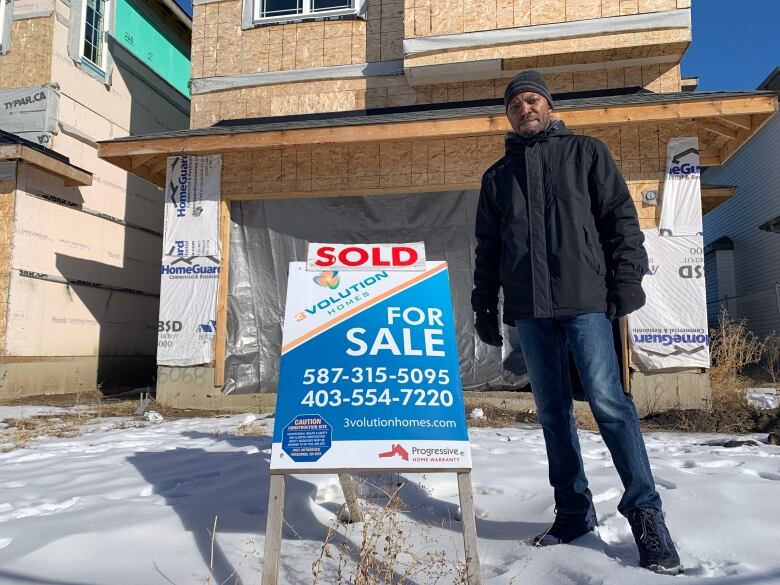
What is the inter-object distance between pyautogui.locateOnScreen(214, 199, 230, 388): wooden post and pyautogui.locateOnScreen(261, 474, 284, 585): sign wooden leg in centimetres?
611

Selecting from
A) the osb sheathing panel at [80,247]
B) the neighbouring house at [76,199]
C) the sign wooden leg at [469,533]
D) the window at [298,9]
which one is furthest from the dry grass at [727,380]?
the osb sheathing panel at [80,247]

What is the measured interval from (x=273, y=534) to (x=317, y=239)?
6646 mm

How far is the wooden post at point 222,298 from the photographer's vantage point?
7.85 m

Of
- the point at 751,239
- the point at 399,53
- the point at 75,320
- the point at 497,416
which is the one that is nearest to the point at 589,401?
the point at 497,416

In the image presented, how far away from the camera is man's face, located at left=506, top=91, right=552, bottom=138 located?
8.57 feet

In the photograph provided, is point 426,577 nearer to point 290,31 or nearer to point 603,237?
point 603,237

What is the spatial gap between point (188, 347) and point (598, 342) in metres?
6.67

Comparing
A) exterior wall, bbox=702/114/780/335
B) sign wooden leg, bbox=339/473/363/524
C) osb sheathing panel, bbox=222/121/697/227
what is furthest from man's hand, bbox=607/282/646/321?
exterior wall, bbox=702/114/780/335

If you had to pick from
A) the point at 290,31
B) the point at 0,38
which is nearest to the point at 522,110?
the point at 290,31

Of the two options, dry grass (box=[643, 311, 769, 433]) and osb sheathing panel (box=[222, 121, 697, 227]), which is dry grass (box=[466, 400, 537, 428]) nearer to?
dry grass (box=[643, 311, 769, 433])

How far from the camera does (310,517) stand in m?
2.86

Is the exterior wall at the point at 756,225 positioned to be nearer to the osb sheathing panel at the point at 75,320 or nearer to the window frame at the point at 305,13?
the window frame at the point at 305,13

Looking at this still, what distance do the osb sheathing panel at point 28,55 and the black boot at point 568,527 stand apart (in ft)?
38.1

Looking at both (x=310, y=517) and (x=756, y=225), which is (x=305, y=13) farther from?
(x=756, y=225)
